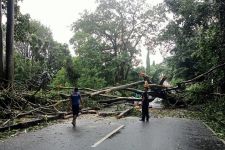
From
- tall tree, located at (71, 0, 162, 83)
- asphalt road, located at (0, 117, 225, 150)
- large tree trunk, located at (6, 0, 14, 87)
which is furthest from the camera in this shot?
tall tree, located at (71, 0, 162, 83)

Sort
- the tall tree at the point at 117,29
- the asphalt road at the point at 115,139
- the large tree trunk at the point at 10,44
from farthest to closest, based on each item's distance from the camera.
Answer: the tall tree at the point at 117,29 → the large tree trunk at the point at 10,44 → the asphalt road at the point at 115,139

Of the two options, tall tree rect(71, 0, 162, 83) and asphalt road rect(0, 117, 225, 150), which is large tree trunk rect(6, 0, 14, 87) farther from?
tall tree rect(71, 0, 162, 83)

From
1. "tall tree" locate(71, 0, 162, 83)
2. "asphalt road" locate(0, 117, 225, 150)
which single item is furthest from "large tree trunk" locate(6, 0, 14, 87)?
"tall tree" locate(71, 0, 162, 83)

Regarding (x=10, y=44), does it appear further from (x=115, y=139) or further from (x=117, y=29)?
(x=117, y=29)

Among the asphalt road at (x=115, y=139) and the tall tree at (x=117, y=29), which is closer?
the asphalt road at (x=115, y=139)

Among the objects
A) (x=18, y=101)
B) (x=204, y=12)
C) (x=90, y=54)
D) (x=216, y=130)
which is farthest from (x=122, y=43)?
(x=216, y=130)

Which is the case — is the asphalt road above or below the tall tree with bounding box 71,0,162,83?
below

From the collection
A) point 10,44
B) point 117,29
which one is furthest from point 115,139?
point 117,29

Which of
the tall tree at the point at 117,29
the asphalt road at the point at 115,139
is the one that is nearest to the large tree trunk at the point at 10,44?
the asphalt road at the point at 115,139

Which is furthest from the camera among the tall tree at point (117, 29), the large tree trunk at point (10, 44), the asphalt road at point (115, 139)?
the tall tree at point (117, 29)

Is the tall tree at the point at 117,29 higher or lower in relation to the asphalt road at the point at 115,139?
higher

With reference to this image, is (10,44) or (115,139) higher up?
(10,44)

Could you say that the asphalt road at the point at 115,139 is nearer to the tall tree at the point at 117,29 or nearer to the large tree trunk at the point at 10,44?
the large tree trunk at the point at 10,44

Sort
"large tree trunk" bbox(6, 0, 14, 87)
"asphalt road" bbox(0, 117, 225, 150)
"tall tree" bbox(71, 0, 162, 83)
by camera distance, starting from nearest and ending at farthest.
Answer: "asphalt road" bbox(0, 117, 225, 150)
"large tree trunk" bbox(6, 0, 14, 87)
"tall tree" bbox(71, 0, 162, 83)
